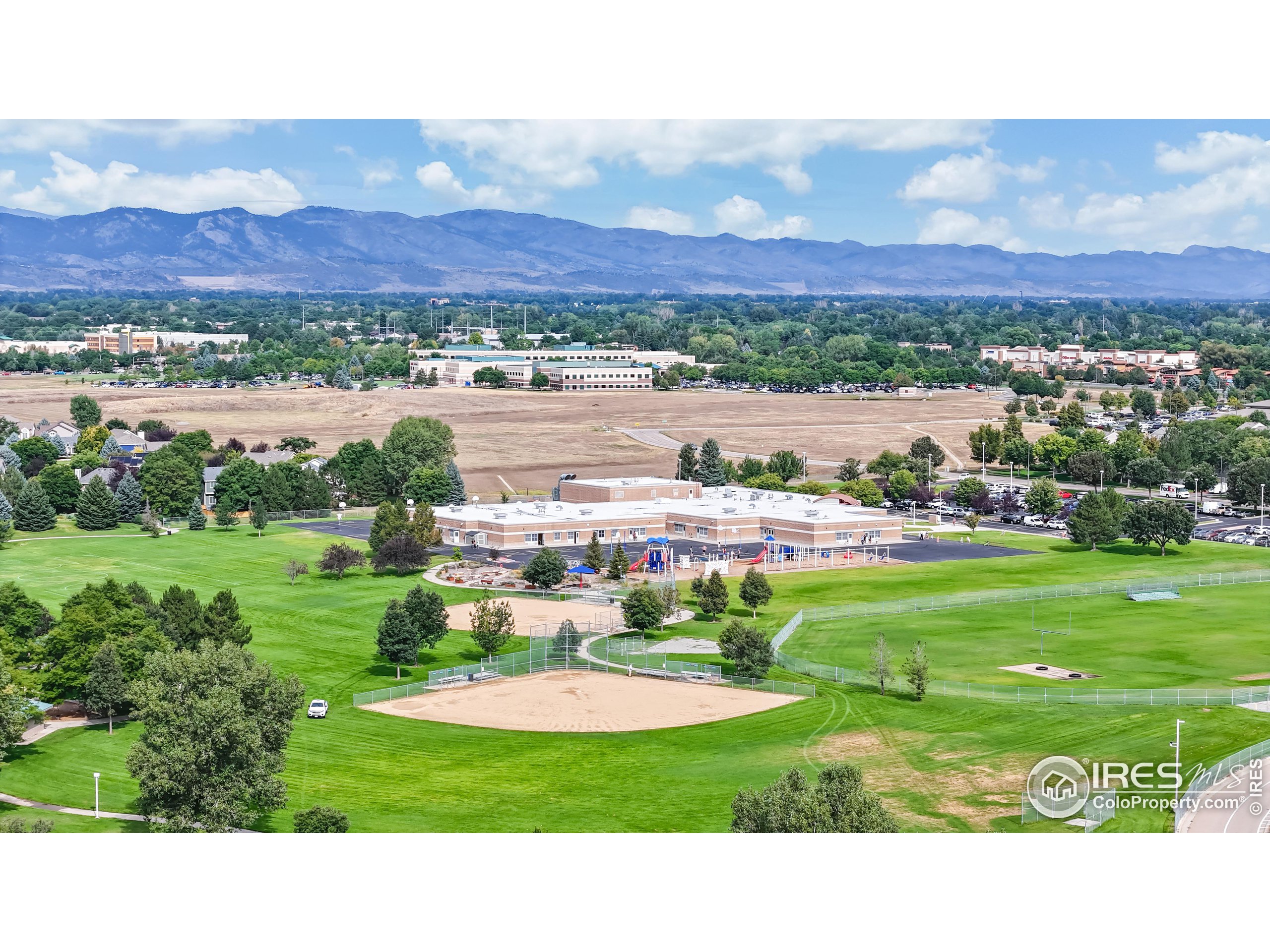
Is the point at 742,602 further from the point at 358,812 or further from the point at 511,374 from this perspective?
the point at 511,374

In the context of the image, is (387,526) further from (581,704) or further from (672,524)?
(581,704)

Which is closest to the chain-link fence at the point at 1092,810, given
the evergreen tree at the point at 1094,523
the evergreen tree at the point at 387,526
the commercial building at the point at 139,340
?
the evergreen tree at the point at 387,526

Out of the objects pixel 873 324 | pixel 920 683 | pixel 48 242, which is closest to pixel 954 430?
pixel 920 683

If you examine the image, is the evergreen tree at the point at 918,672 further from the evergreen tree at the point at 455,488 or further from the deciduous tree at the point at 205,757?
the evergreen tree at the point at 455,488

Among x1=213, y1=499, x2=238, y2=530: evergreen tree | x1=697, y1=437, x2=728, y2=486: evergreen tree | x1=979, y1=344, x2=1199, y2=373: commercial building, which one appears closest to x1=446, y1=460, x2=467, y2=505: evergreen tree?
x1=213, y1=499, x2=238, y2=530: evergreen tree

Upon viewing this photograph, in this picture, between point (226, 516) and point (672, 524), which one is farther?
point (226, 516)

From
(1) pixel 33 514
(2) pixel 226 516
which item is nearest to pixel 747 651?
(2) pixel 226 516
